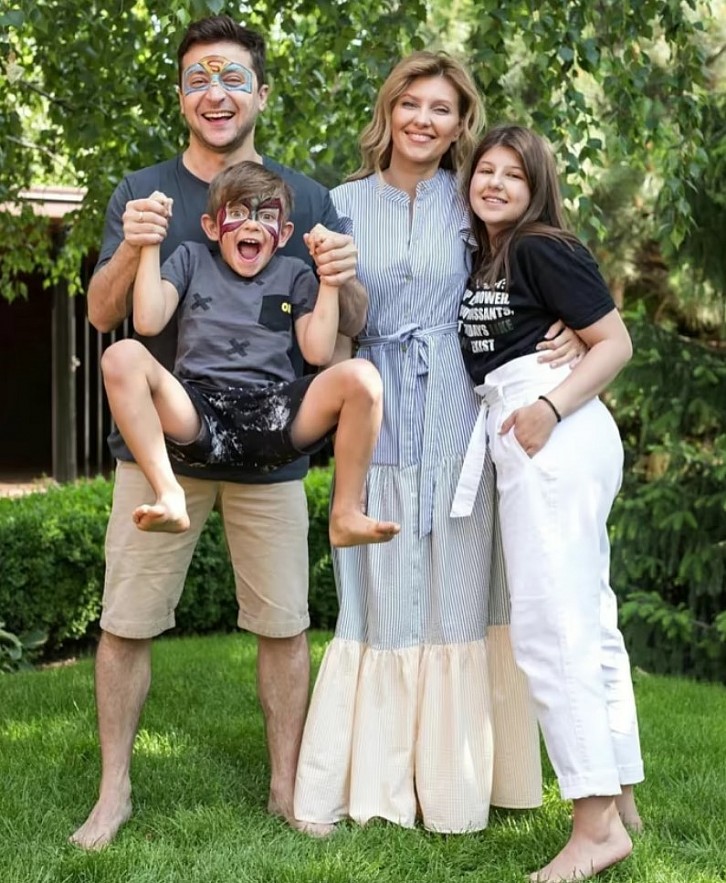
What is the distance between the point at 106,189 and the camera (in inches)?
238

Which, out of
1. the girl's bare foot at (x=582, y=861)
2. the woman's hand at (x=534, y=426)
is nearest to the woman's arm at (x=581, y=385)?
the woman's hand at (x=534, y=426)

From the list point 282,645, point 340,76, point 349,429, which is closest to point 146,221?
point 349,429

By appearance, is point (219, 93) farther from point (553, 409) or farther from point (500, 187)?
point (553, 409)

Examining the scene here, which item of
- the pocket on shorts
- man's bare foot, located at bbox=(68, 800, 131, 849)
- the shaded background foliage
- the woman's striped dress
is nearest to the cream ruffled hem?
the woman's striped dress

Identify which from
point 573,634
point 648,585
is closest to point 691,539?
point 648,585

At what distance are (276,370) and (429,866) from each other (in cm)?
133

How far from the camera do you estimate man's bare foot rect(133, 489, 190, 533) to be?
2.71 meters

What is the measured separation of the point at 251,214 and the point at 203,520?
2.83 feet

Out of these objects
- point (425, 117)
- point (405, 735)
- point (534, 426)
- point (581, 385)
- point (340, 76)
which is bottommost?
point (405, 735)

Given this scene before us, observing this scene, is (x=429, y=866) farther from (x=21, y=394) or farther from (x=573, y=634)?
(x=21, y=394)

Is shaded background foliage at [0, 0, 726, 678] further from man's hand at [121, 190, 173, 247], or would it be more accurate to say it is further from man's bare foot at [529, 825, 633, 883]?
man's bare foot at [529, 825, 633, 883]

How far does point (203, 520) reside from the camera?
3.28 metres

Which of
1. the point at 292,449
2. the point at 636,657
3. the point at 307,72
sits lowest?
the point at 636,657

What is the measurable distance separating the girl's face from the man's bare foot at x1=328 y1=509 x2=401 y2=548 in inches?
34.1
